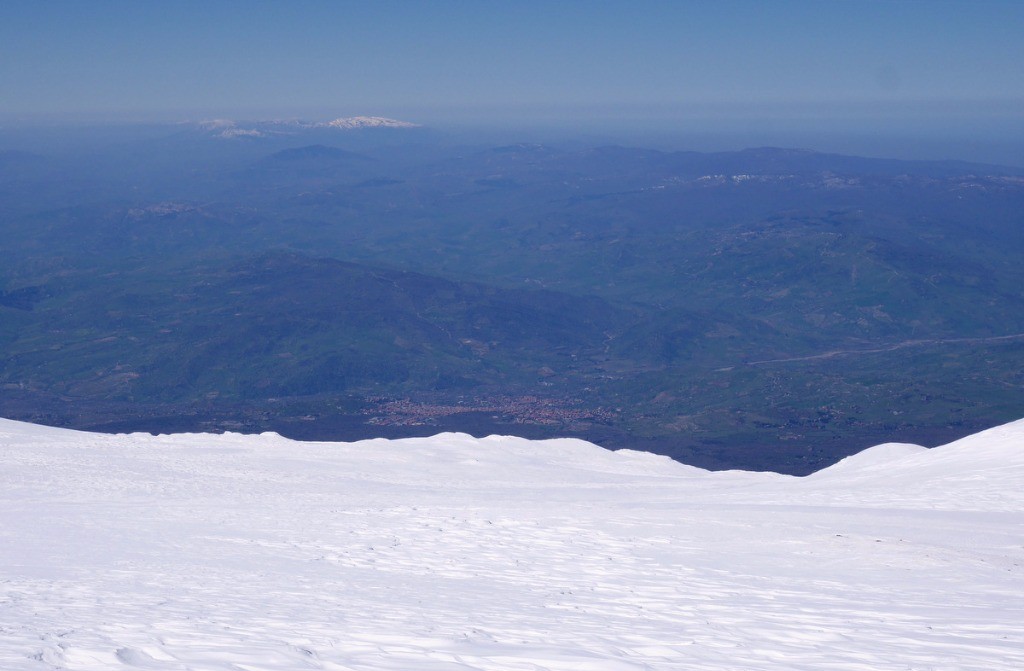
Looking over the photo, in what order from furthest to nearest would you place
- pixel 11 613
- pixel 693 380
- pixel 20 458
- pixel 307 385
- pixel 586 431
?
pixel 307 385, pixel 693 380, pixel 586 431, pixel 20 458, pixel 11 613

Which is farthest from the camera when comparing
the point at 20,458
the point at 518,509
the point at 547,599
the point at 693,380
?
the point at 693,380

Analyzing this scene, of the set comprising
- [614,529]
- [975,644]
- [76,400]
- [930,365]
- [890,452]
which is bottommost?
[76,400]

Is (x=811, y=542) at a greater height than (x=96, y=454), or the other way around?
(x=811, y=542)

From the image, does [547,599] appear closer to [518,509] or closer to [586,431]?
[518,509]

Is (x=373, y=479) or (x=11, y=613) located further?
(x=373, y=479)

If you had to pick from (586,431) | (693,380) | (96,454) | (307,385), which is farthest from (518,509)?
(307,385)

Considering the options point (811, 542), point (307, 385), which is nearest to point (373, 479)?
point (811, 542)

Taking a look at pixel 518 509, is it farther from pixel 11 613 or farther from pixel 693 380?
pixel 693 380
